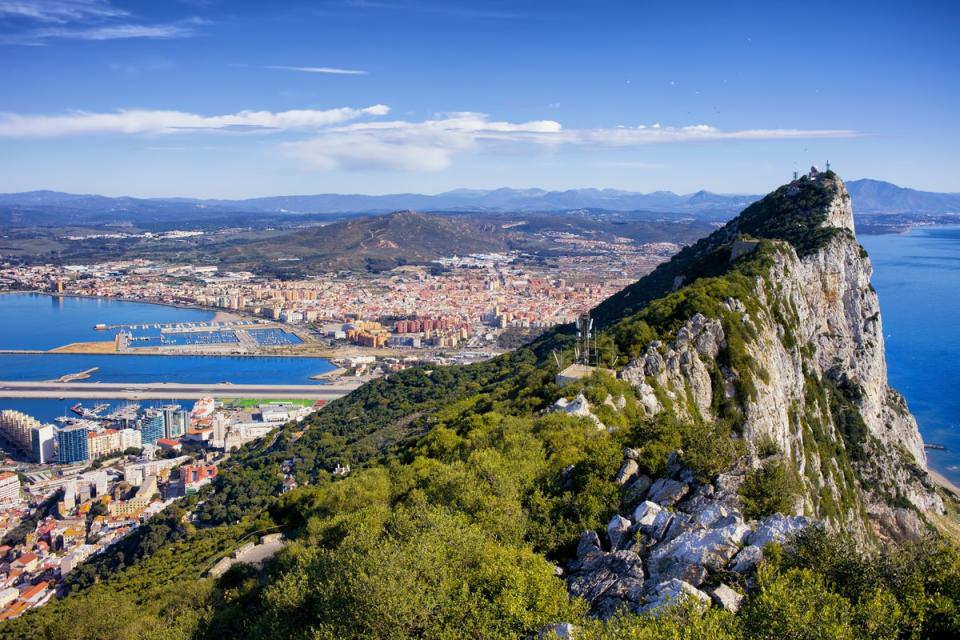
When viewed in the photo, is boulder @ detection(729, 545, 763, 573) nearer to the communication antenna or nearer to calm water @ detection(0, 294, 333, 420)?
the communication antenna

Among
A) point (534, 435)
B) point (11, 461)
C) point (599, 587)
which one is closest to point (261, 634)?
point (599, 587)

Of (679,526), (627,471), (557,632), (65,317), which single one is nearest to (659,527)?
(679,526)

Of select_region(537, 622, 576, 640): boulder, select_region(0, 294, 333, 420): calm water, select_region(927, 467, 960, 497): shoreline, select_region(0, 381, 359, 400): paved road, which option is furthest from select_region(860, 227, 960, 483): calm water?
select_region(0, 294, 333, 420): calm water

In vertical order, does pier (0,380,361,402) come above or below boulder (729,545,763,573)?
below

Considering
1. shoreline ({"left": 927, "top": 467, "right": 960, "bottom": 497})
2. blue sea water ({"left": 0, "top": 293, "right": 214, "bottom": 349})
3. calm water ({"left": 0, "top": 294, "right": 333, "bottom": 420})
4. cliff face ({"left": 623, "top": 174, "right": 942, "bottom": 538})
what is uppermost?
cliff face ({"left": 623, "top": 174, "right": 942, "bottom": 538})

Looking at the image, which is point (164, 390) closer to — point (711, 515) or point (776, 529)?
point (711, 515)

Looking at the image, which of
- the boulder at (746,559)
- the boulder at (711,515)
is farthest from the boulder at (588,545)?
the boulder at (746,559)
